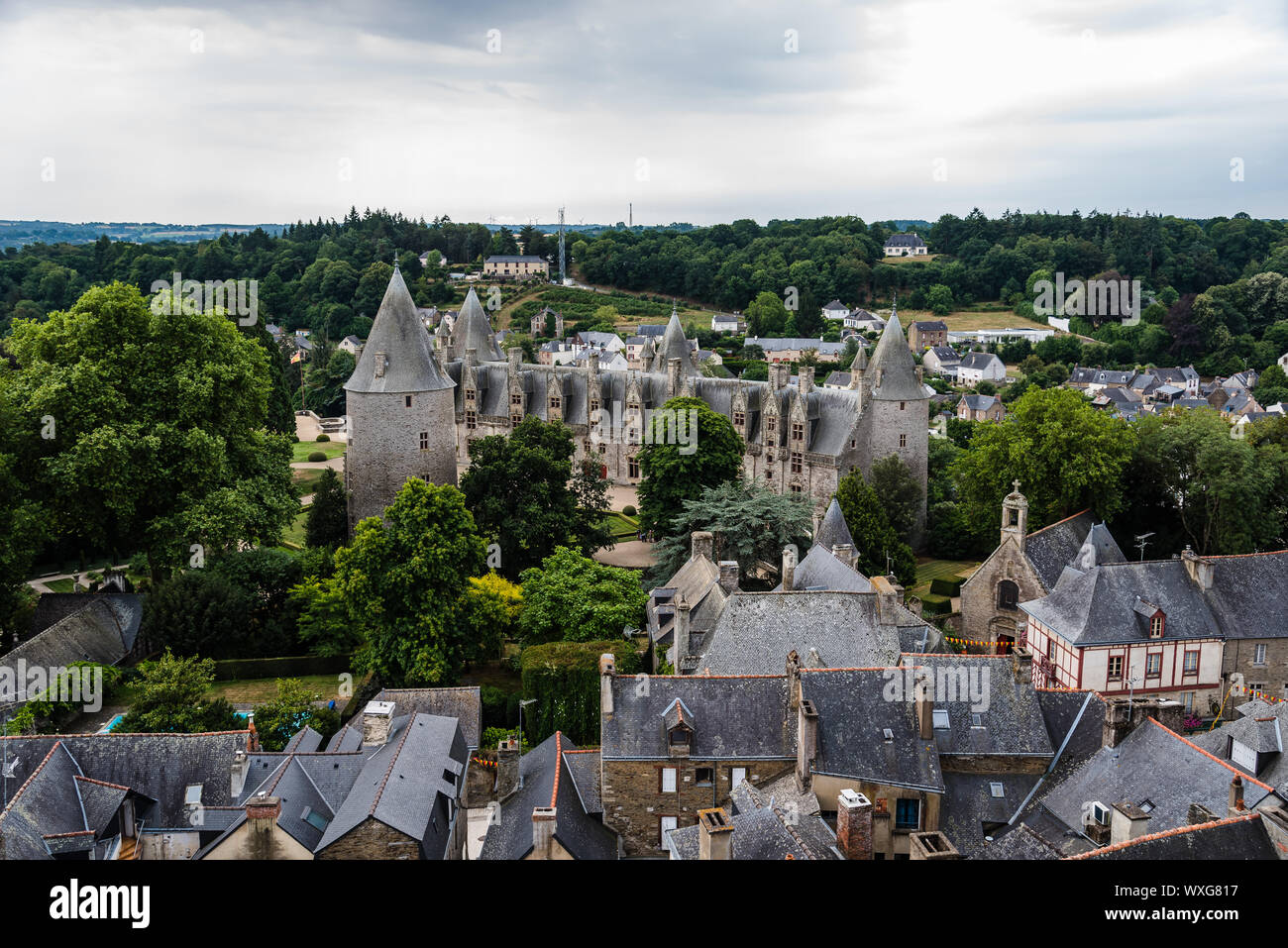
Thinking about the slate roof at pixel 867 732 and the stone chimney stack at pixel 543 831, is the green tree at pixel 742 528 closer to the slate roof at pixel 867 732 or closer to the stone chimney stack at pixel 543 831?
the slate roof at pixel 867 732

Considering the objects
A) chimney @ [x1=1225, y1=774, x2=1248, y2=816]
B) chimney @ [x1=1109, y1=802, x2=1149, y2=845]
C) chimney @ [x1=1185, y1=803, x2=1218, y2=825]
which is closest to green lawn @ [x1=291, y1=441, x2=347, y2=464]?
chimney @ [x1=1109, y1=802, x2=1149, y2=845]

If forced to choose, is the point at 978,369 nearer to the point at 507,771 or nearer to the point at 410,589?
the point at 410,589

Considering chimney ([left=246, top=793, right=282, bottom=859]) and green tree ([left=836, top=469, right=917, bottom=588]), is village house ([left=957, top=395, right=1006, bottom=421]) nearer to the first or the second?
green tree ([left=836, top=469, right=917, bottom=588])

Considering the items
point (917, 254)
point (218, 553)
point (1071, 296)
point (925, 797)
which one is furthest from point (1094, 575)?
point (917, 254)

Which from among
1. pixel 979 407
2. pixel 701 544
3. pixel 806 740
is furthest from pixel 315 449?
pixel 806 740

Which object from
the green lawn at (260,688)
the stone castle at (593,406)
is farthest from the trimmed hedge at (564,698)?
the stone castle at (593,406)
